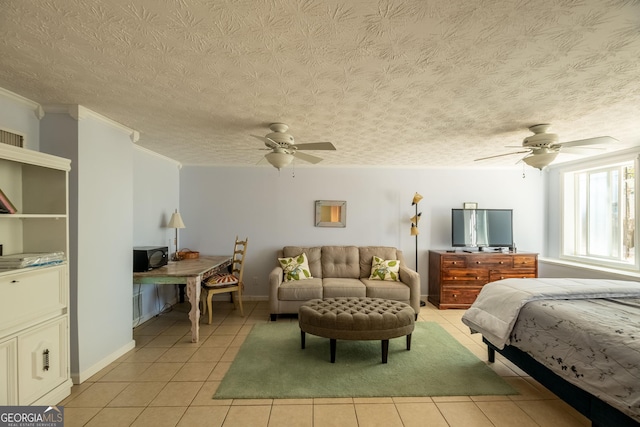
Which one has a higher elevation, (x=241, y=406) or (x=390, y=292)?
(x=390, y=292)

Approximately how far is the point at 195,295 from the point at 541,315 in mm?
3345

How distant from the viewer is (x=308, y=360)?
9.29 feet

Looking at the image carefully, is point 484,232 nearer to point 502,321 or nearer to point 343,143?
point 502,321

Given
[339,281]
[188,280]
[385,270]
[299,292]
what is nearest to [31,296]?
[188,280]

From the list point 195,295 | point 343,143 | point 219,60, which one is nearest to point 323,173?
point 343,143

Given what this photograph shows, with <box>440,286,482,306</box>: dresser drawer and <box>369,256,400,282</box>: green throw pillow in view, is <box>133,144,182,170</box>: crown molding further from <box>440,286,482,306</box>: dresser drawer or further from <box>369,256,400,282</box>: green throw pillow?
<box>440,286,482,306</box>: dresser drawer

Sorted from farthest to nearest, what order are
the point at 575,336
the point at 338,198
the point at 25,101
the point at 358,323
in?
the point at 338,198 < the point at 358,323 < the point at 25,101 < the point at 575,336

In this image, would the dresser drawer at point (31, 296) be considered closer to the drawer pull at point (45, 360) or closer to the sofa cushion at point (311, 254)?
the drawer pull at point (45, 360)

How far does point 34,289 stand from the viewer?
197cm

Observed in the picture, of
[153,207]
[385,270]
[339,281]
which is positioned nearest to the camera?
[153,207]

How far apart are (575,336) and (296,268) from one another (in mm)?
3222

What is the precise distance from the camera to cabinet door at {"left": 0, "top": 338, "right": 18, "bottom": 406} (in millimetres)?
1747

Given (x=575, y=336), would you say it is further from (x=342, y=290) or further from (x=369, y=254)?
(x=369, y=254)

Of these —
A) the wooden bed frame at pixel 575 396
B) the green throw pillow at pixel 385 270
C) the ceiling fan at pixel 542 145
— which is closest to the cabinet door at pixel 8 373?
the wooden bed frame at pixel 575 396
